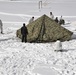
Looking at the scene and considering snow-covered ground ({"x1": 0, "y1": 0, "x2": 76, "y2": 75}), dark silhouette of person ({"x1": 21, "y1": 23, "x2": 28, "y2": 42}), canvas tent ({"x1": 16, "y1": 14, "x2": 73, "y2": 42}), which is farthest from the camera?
canvas tent ({"x1": 16, "y1": 14, "x2": 73, "y2": 42})

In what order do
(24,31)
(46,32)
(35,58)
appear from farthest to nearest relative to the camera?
(46,32), (24,31), (35,58)

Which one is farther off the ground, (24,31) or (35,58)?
(24,31)

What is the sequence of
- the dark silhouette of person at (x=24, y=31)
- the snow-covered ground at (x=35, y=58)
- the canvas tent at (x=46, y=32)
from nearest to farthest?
the snow-covered ground at (x=35, y=58), the dark silhouette of person at (x=24, y=31), the canvas tent at (x=46, y=32)

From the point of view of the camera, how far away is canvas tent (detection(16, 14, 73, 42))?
20016 mm

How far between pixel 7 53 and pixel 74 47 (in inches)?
172

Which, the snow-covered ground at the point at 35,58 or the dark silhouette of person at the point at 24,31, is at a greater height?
the dark silhouette of person at the point at 24,31

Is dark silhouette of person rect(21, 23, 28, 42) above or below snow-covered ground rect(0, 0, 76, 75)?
above

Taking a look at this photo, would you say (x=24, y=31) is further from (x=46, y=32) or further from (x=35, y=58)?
(x=35, y=58)

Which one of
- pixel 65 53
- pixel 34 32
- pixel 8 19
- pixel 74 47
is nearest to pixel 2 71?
pixel 65 53

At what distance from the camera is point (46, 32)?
20297 mm

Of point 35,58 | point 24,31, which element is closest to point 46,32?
point 24,31

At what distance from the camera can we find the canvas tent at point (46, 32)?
788 inches

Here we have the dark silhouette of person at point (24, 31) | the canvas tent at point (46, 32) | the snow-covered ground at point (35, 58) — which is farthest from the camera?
the canvas tent at point (46, 32)

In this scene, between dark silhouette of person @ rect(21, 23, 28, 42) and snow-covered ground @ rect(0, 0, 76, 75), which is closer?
snow-covered ground @ rect(0, 0, 76, 75)
